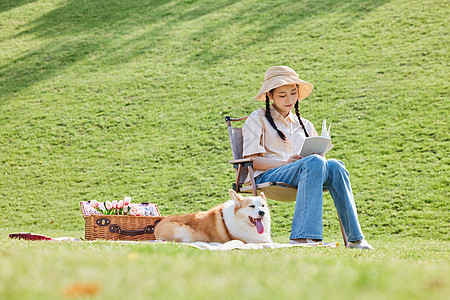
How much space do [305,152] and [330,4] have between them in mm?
13296

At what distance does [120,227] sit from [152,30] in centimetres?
1291

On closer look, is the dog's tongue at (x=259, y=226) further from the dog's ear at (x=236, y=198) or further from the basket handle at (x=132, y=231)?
the basket handle at (x=132, y=231)

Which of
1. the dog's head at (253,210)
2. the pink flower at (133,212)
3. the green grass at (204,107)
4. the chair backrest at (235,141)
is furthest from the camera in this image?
the green grass at (204,107)

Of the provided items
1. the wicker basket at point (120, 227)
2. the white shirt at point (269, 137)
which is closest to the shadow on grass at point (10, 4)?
the wicker basket at point (120, 227)

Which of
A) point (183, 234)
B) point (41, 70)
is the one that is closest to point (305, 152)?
point (183, 234)

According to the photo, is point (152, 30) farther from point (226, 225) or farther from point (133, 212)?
point (226, 225)

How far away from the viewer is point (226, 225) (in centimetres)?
400

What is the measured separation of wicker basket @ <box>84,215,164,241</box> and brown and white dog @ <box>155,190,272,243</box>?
28 centimetres

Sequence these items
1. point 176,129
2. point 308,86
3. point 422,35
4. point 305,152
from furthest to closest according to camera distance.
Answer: point 422,35 < point 176,129 < point 308,86 < point 305,152

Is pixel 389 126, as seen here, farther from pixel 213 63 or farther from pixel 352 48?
pixel 213 63

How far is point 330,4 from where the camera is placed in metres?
15.6

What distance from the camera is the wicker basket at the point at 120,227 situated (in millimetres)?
4066

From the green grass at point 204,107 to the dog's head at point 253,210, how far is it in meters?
1.10

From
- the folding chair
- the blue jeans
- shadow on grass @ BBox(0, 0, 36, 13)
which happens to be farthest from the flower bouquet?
shadow on grass @ BBox(0, 0, 36, 13)
